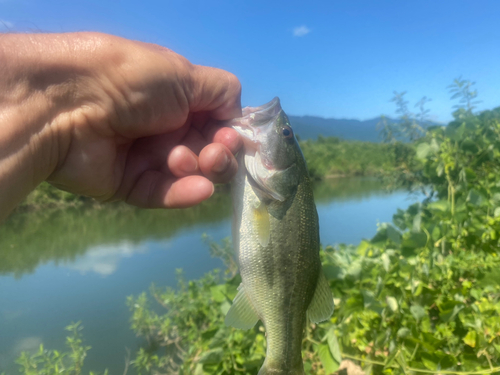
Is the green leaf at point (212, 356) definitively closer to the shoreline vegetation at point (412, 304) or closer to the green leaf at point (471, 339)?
the shoreline vegetation at point (412, 304)

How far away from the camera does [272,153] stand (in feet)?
5.03

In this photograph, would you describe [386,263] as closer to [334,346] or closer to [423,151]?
[334,346]

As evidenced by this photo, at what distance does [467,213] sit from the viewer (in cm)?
224

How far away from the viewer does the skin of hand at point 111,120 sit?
1217 millimetres

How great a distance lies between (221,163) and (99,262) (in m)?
10.0

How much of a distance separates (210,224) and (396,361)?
1203cm

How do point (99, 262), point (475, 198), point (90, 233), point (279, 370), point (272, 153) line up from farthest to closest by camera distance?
point (90, 233) → point (99, 262) → point (475, 198) → point (272, 153) → point (279, 370)

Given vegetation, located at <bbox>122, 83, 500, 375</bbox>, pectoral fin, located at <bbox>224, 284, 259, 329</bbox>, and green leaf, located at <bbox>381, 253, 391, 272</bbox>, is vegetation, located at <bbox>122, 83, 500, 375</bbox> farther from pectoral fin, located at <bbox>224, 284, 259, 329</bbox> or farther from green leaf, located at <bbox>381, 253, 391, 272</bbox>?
pectoral fin, located at <bbox>224, 284, 259, 329</bbox>

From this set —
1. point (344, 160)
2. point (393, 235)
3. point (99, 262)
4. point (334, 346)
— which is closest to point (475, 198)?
point (393, 235)

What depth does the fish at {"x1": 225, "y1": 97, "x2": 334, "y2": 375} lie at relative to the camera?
141 centimetres

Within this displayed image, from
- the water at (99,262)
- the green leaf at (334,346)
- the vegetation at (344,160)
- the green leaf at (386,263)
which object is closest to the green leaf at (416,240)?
the green leaf at (386,263)

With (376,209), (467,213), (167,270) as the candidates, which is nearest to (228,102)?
(467,213)

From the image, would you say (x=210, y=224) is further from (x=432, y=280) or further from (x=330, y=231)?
(x=432, y=280)

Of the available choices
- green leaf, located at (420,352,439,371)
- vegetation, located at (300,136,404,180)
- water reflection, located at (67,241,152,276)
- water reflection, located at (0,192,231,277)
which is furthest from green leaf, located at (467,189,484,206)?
vegetation, located at (300,136,404,180)
